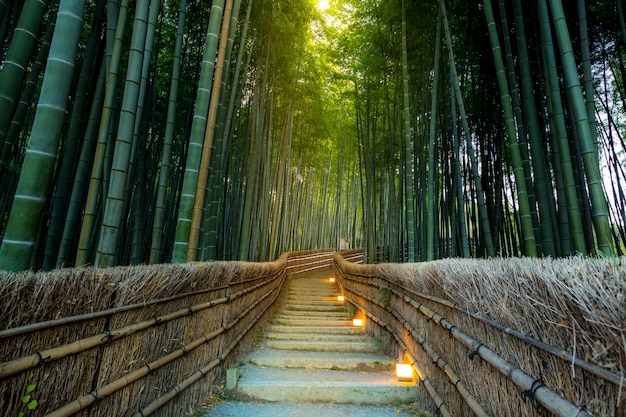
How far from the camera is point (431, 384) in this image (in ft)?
6.31

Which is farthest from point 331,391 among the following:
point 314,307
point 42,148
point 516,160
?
point 314,307

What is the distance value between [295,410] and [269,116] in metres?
4.69

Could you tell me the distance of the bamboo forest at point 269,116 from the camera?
182cm

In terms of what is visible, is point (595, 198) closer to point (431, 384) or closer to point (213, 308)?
point (431, 384)

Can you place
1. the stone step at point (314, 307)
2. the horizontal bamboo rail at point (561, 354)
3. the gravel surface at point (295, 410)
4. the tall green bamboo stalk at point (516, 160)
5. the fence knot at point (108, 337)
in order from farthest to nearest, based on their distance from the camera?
1. the stone step at point (314, 307)
2. the tall green bamboo stalk at point (516, 160)
3. the gravel surface at point (295, 410)
4. the fence knot at point (108, 337)
5. the horizontal bamboo rail at point (561, 354)

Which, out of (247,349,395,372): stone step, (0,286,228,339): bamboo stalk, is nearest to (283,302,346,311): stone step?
(247,349,395,372): stone step

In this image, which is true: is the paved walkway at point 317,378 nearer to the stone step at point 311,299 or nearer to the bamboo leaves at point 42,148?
the bamboo leaves at point 42,148

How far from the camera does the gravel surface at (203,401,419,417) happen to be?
201cm

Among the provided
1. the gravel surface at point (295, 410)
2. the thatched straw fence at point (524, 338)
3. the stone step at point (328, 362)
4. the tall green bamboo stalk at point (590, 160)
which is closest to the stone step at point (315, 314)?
the stone step at point (328, 362)

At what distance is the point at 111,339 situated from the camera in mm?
1234

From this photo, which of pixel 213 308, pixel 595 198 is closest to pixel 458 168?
pixel 595 198

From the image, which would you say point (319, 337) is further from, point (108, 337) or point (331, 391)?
point (108, 337)

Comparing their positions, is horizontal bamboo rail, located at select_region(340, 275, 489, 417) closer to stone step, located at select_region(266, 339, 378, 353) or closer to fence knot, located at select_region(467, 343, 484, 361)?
fence knot, located at select_region(467, 343, 484, 361)

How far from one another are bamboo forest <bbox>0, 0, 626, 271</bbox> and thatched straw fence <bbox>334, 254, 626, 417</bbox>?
808 mm
